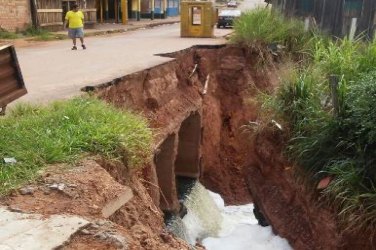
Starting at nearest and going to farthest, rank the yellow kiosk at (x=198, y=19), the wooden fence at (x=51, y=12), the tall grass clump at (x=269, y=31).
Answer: the tall grass clump at (x=269, y=31)
the yellow kiosk at (x=198, y=19)
the wooden fence at (x=51, y=12)

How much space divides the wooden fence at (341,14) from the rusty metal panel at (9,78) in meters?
9.08

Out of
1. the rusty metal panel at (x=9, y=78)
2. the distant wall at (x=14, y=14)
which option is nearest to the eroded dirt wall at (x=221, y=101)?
the rusty metal panel at (x=9, y=78)

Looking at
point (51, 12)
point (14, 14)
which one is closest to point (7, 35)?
point (14, 14)

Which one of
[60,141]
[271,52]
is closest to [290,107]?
[60,141]

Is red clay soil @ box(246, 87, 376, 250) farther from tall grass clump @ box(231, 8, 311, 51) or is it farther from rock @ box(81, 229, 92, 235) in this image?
tall grass clump @ box(231, 8, 311, 51)

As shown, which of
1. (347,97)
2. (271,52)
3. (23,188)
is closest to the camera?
(23,188)

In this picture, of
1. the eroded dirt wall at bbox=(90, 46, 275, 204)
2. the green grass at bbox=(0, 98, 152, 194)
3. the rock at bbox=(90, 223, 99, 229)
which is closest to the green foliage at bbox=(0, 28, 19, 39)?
the eroded dirt wall at bbox=(90, 46, 275, 204)

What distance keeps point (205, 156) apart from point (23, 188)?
10287mm

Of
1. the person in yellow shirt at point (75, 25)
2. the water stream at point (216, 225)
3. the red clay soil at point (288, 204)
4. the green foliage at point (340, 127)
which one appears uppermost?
the person in yellow shirt at point (75, 25)

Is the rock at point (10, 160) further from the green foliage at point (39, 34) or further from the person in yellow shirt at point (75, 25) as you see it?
the green foliage at point (39, 34)

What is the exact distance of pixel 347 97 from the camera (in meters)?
6.86

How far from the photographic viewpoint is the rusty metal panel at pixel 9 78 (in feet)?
18.9

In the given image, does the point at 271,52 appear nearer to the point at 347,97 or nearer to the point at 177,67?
the point at 177,67

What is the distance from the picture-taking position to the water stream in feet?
31.3
